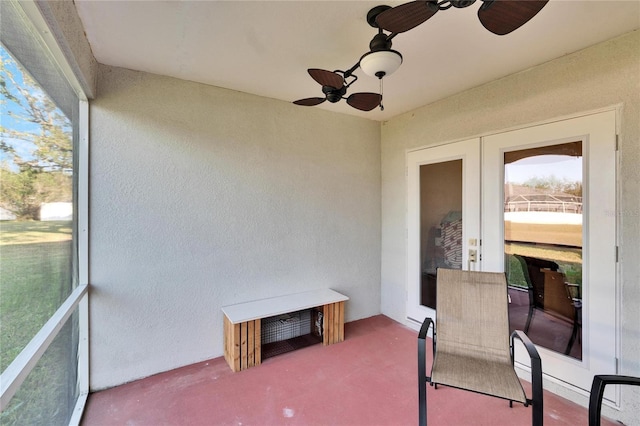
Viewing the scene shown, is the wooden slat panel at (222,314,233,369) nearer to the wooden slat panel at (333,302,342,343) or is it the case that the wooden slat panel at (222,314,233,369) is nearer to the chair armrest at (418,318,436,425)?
the wooden slat panel at (333,302,342,343)

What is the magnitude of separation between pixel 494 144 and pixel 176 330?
11.4 ft

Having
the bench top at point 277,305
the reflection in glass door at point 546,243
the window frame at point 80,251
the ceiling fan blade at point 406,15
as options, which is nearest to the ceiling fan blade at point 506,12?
the ceiling fan blade at point 406,15

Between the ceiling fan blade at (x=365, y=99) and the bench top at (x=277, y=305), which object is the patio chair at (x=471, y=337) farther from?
the ceiling fan blade at (x=365, y=99)

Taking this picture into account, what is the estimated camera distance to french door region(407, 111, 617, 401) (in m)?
2.04

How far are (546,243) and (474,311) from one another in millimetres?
872

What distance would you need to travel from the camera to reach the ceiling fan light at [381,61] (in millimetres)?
1671

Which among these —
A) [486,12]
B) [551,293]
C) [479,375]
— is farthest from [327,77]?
[551,293]

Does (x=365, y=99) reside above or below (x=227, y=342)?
above

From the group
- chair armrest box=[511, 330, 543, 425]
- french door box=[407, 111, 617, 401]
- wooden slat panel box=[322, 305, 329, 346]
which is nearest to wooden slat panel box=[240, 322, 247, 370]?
wooden slat panel box=[322, 305, 329, 346]

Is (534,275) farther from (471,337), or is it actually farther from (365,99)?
(365,99)

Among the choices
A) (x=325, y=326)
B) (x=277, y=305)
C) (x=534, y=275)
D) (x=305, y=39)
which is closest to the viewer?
(x=305, y=39)

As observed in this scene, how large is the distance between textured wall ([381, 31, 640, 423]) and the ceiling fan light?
1477 millimetres

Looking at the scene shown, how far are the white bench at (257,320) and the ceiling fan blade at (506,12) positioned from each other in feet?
8.52

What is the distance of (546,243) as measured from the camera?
2340mm
